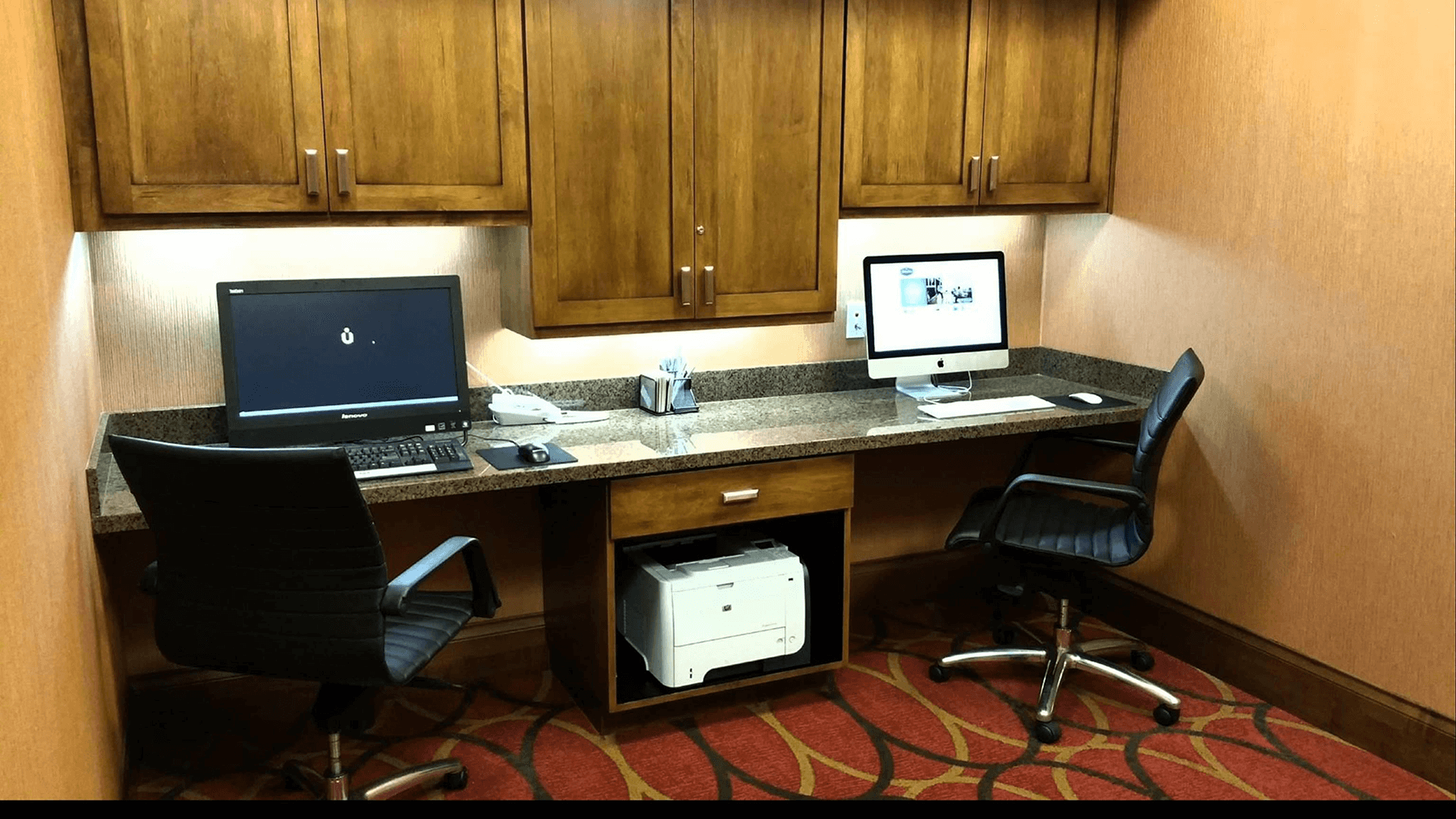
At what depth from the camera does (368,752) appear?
267 centimetres

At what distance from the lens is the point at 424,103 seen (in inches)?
99.7

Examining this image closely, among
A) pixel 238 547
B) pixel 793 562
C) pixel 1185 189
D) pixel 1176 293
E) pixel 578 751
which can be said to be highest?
pixel 1185 189

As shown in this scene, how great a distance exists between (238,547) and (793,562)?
129 centimetres

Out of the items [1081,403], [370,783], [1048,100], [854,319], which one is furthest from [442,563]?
[1048,100]

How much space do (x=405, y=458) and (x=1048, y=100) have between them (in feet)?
6.55

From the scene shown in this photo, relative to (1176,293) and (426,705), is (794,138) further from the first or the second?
(426,705)

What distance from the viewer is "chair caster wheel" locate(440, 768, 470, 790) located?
2.48 meters

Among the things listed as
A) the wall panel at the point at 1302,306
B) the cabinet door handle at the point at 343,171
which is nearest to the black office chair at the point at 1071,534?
the wall panel at the point at 1302,306

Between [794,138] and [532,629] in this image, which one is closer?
[794,138]

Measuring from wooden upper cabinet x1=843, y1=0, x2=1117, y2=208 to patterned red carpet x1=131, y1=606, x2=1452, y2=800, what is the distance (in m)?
1.34

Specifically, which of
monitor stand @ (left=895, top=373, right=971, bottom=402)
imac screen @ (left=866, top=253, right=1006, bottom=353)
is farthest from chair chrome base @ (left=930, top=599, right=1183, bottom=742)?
imac screen @ (left=866, top=253, right=1006, bottom=353)

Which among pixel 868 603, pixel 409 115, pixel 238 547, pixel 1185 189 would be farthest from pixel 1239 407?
pixel 238 547

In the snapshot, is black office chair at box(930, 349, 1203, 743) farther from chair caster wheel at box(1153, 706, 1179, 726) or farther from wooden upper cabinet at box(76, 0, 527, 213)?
wooden upper cabinet at box(76, 0, 527, 213)

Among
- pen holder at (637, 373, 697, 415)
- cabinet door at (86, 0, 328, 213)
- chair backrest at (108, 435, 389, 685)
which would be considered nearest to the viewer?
chair backrest at (108, 435, 389, 685)
